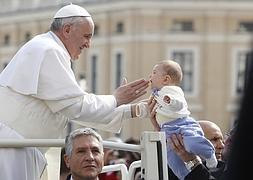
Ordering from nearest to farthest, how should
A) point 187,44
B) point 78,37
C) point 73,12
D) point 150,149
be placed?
point 150,149
point 78,37
point 73,12
point 187,44

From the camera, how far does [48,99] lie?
5043 mm

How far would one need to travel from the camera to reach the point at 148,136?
4.45 m

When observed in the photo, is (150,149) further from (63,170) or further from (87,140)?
(63,170)

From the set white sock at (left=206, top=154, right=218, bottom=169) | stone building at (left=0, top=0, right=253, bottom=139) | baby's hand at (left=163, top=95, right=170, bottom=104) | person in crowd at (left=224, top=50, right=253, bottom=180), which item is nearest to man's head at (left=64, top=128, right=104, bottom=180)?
baby's hand at (left=163, top=95, right=170, bottom=104)

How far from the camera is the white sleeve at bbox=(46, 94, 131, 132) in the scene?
5035mm

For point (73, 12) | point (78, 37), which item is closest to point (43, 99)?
point (78, 37)

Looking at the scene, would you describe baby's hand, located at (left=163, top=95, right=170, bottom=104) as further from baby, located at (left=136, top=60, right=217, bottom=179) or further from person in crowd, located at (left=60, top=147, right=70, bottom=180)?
person in crowd, located at (left=60, top=147, right=70, bottom=180)

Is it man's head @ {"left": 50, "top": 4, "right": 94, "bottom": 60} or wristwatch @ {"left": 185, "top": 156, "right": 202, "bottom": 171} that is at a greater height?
man's head @ {"left": 50, "top": 4, "right": 94, "bottom": 60}

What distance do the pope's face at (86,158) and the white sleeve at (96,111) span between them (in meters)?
0.15

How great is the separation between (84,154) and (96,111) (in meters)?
0.25

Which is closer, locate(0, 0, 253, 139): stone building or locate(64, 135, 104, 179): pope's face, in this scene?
locate(64, 135, 104, 179): pope's face

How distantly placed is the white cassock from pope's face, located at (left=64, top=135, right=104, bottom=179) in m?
0.16

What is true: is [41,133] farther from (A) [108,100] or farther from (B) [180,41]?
(B) [180,41]

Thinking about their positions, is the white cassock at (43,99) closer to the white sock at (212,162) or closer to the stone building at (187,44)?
the white sock at (212,162)
